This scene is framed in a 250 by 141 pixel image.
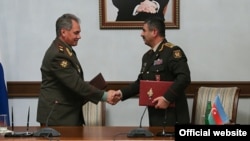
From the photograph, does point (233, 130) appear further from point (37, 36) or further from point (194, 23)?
point (37, 36)

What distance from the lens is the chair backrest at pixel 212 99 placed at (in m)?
3.94

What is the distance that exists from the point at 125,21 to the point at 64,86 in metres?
1.20

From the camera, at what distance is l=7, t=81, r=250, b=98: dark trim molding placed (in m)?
4.49

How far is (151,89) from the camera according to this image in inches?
141

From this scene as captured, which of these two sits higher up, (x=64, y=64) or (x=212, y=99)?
(x=64, y=64)

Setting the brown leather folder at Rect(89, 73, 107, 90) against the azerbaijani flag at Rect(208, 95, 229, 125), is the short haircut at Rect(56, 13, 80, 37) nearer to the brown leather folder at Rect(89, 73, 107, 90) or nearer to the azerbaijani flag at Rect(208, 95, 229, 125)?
the brown leather folder at Rect(89, 73, 107, 90)

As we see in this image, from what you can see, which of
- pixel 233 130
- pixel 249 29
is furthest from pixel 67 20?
pixel 233 130

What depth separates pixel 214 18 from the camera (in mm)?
4500

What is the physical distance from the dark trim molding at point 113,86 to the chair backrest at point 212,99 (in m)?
0.22

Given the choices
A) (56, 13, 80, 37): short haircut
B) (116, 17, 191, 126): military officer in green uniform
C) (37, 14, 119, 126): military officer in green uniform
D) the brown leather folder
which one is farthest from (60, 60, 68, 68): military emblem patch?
(116, 17, 191, 126): military officer in green uniform

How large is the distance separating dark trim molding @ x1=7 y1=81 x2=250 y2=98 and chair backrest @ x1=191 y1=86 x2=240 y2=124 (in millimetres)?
220

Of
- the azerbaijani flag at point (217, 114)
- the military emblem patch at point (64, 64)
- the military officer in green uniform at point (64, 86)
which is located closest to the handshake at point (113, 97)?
the military officer in green uniform at point (64, 86)

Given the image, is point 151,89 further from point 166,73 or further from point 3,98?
point 3,98

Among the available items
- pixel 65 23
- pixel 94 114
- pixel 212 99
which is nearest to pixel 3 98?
pixel 94 114
